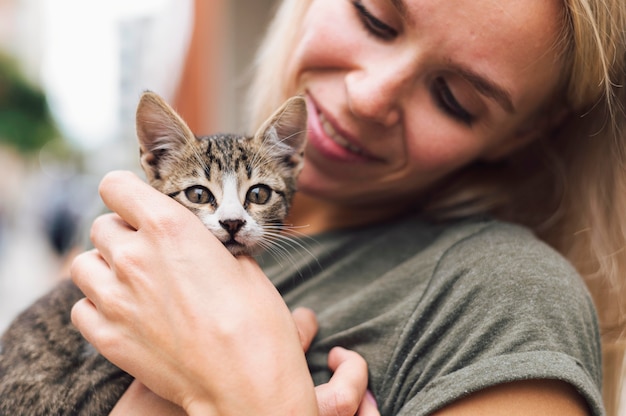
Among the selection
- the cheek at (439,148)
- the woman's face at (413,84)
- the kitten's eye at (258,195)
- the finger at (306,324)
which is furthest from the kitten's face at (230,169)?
the cheek at (439,148)

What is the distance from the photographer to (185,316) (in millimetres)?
1083

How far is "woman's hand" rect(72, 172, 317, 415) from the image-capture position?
102 cm

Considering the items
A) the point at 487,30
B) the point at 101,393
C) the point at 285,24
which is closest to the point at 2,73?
the point at 285,24

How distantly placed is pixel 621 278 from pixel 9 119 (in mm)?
6968

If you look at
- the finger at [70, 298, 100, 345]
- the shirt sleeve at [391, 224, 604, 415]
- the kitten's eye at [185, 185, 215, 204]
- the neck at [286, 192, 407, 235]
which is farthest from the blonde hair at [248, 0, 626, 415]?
the finger at [70, 298, 100, 345]

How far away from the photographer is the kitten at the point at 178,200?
4.42 ft

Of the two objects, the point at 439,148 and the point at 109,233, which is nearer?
the point at 109,233

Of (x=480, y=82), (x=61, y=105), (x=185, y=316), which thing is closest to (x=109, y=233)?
(x=185, y=316)

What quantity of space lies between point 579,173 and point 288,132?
0.93 metres

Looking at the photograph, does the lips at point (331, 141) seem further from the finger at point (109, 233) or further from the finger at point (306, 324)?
the finger at point (109, 233)

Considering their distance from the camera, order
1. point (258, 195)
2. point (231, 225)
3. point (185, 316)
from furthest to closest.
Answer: point (258, 195), point (231, 225), point (185, 316)

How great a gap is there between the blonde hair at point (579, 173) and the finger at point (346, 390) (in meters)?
0.61

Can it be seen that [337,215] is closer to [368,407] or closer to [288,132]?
[288,132]

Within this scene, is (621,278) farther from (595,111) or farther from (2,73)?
(2,73)
